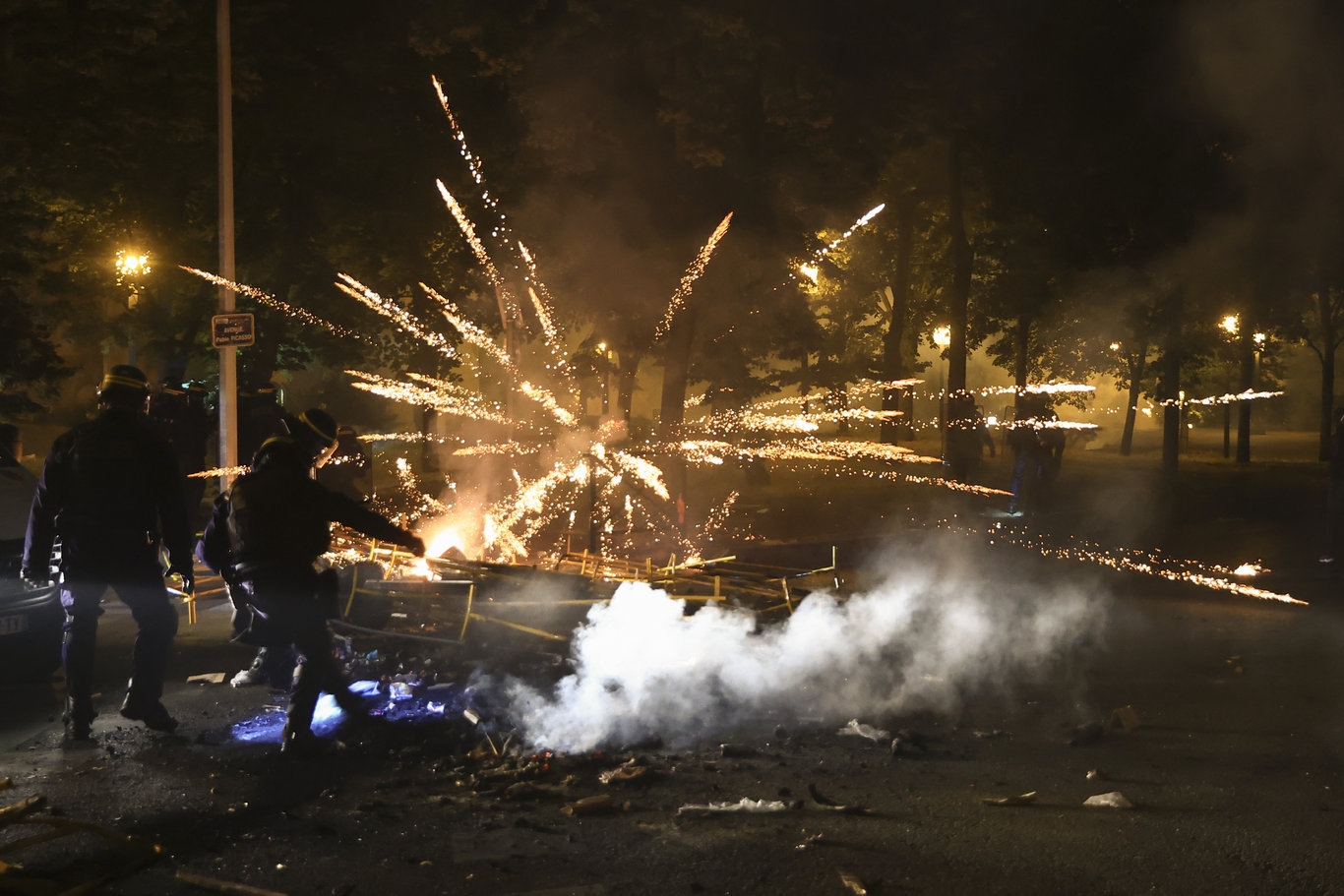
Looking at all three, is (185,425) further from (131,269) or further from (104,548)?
(131,269)

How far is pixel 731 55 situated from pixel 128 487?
412 inches

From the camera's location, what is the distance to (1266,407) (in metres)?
54.4

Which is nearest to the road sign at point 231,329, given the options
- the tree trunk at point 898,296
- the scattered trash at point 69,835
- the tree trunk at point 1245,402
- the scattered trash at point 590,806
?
the scattered trash at point 69,835

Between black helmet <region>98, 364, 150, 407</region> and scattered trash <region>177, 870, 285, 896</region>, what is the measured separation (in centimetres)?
304

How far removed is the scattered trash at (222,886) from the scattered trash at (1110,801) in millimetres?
3423

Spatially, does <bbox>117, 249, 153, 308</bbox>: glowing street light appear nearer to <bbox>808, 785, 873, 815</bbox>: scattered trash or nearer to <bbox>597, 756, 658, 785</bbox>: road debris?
<bbox>597, 756, 658, 785</bbox>: road debris

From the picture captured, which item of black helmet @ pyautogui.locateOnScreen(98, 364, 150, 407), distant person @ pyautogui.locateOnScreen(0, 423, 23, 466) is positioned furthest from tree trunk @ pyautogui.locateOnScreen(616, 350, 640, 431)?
black helmet @ pyautogui.locateOnScreen(98, 364, 150, 407)

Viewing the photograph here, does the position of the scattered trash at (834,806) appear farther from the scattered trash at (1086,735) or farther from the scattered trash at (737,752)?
the scattered trash at (1086,735)

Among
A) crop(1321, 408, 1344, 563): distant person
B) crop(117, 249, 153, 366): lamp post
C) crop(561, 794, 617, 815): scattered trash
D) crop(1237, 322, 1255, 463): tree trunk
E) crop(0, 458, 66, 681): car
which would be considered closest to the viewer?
crop(561, 794, 617, 815): scattered trash

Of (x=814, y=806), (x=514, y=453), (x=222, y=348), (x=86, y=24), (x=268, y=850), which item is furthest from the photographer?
(x=514, y=453)

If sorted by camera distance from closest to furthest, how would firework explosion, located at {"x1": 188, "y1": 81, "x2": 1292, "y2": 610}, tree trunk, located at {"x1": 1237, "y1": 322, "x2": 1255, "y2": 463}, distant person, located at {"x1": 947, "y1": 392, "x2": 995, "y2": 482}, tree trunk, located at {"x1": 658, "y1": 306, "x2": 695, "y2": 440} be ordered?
firework explosion, located at {"x1": 188, "y1": 81, "x2": 1292, "y2": 610} < tree trunk, located at {"x1": 658, "y1": 306, "x2": 695, "y2": 440} < distant person, located at {"x1": 947, "y1": 392, "x2": 995, "y2": 482} < tree trunk, located at {"x1": 1237, "y1": 322, "x2": 1255, "y2": 463}

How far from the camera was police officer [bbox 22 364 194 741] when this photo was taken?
5.68 m

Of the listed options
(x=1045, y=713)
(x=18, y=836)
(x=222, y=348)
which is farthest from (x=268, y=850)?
(x=222, y=348)

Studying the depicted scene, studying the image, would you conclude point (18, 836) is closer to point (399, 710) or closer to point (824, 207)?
point (399, 710)
